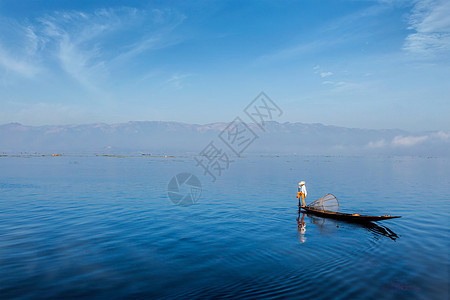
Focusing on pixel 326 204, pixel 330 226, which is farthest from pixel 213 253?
pixel 326 204

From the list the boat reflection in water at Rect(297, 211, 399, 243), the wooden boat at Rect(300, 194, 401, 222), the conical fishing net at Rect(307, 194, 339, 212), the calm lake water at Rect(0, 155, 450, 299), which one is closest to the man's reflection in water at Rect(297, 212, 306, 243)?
the boat reflection in water at Rect(297, 211, 399, 243)

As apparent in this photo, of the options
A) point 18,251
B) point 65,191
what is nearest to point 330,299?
point 18,251

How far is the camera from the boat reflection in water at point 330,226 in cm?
2548

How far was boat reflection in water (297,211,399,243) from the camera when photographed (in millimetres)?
25484

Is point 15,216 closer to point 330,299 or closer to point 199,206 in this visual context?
point 199,206

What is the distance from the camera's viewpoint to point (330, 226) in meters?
28.9

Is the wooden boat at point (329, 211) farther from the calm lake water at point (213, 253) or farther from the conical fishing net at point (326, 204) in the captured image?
the calm lake water at point (213, 253)

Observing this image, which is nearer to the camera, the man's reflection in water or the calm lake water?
the calm lake water

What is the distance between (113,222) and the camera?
28547 millimetres

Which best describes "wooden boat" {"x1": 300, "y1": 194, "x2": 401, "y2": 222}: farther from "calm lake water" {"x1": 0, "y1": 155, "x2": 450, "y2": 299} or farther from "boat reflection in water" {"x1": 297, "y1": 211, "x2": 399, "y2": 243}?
"calm lake water" {"x1": 0, "y1": 155, "x2": 450, "y2": 299}

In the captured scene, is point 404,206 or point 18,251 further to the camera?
point 404,206

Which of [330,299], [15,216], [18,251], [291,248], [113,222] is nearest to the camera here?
[330,299]

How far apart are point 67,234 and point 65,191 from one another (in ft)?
97.0

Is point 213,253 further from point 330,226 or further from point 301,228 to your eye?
point 330,226
